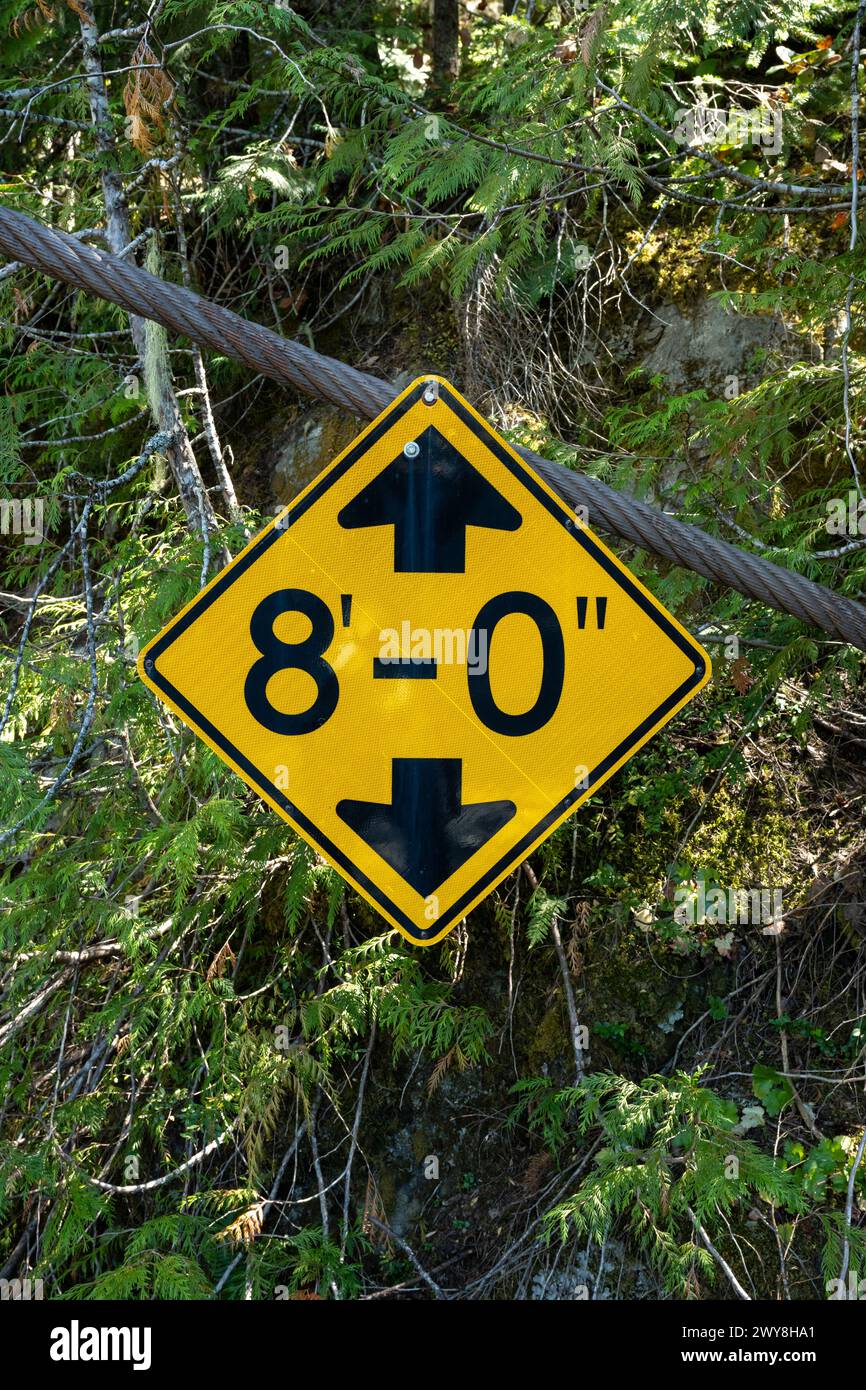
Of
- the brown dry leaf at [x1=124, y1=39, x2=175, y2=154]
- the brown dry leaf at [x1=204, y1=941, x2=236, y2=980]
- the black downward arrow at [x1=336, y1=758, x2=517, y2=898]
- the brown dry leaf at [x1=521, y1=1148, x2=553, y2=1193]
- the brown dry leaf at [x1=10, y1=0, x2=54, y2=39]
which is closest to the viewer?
the black downward arrow at [x1=336, y1=758, x2=517, y2=898]

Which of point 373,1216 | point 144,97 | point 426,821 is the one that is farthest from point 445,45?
point 373,1216

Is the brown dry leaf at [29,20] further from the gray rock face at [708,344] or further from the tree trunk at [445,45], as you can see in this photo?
the gray rock face at [708,344]

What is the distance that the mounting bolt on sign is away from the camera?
2.17 meters

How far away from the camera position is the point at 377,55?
5898 mm

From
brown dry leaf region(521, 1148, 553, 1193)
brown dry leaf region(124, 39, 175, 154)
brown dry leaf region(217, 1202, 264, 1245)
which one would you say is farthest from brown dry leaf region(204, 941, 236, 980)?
brown dry leaf region(124, 39, 175, 154)

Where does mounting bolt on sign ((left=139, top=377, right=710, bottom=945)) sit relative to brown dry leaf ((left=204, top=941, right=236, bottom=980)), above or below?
above

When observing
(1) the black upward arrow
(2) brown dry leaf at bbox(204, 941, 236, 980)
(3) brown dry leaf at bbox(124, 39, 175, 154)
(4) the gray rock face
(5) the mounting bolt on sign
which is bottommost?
(2) brown dry leaf at bbox(204, 941, 236, 980)

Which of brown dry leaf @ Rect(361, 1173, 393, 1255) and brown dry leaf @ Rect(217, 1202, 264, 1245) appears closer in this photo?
brown dry leaf @ Rect(217, 1202, 264, 1245)

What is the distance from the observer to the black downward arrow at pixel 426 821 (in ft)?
7.11

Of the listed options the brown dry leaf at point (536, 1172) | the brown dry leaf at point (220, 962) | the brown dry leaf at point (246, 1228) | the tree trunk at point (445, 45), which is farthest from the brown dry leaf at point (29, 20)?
the brown dry leaf at point (536, 1172)

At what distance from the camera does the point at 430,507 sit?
2.20 meters

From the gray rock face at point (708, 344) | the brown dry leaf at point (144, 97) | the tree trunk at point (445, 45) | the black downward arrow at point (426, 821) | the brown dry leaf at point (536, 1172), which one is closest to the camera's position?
the black downward arrow at point (426, 821)

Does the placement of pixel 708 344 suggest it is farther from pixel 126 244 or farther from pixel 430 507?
pixel 430 507

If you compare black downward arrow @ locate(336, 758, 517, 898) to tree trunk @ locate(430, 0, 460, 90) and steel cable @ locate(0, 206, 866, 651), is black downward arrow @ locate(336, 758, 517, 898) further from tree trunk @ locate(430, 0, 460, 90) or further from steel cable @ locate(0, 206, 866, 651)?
tree trunk @ locate(430, 0, 460, 90)
